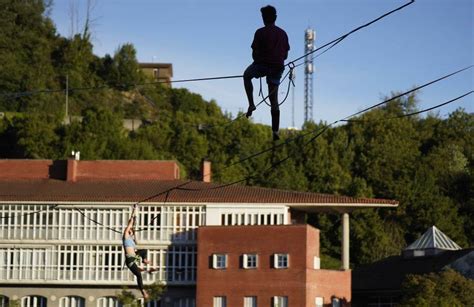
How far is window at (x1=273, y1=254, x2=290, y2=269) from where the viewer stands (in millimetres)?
77500

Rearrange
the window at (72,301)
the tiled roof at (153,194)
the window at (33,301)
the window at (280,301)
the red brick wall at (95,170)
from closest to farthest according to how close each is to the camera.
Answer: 1. the window at (280,301)
2. the window at (72,301)
3. the window at (33,301)
4. the tiled roof at (153,194)
5. the red brick wall at (95,170)

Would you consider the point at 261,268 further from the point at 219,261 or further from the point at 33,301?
the point at 33,301

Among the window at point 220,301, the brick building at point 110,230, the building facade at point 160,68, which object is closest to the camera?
the window at point 220,301

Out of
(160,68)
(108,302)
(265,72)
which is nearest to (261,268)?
(108,302)

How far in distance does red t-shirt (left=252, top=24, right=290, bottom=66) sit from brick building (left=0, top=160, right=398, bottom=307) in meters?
54.8

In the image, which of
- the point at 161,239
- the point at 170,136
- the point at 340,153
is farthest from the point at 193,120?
the point at 161,239

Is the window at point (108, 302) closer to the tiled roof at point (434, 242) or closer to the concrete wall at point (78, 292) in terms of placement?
the concrete wall at point (78, 292)

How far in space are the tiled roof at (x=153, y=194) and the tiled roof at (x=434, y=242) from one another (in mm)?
8565

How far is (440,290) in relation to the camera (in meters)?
76.1

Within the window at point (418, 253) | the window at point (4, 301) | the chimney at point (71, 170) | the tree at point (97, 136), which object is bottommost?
the window at point (4, 301)

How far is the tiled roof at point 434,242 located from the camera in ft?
299

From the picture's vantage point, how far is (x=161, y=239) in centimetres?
8269

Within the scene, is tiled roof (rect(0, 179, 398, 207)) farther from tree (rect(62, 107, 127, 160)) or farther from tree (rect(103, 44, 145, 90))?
tree (rect(103, 44, 145, 90))

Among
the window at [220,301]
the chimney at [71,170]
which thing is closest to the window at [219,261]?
the window at [220,301]
